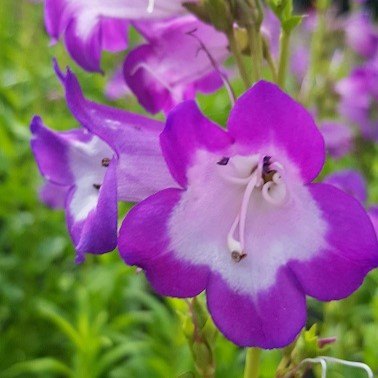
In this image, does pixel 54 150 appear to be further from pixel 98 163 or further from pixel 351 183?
pixel 351 183

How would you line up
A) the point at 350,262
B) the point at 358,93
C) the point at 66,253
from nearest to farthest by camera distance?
the point at 350,262, the point at 66,253, the point at 358,93

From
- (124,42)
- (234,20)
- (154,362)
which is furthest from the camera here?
(154,362)

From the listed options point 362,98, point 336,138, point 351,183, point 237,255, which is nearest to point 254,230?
point 237,255

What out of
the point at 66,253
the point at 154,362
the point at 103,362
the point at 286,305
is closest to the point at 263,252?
the point at 286,305

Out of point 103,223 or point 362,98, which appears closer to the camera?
point 103,223

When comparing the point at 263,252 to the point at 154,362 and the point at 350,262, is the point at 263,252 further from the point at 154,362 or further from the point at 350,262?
the point at 154,362

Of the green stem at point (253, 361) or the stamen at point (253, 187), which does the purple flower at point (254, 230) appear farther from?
the green stem at point (253, 361)
